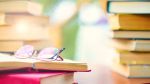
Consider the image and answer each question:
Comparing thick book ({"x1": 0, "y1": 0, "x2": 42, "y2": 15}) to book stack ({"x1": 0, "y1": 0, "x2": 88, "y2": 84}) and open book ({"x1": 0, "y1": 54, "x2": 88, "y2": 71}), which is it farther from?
open book ({"x1": 0, "y1": 54, "x2": 88, "y2": 71})

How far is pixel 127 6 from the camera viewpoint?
2.89ft

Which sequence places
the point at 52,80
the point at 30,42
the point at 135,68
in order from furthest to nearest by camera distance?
the point at 30,42 → the point at 135,68 → the point at 52,80

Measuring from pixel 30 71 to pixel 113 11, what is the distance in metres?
0.34

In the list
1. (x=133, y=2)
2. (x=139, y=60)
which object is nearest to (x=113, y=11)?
(x=133, y=2)

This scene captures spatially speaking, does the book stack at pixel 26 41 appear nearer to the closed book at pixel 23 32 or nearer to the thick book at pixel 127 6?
the closed book at pixel 23 32

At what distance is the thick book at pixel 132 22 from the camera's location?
2.90ft

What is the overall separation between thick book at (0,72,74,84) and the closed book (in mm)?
308

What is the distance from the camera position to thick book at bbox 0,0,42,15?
0.93 m

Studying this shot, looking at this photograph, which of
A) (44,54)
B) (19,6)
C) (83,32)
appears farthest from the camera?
(83,32)

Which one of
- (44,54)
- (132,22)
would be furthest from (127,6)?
(44,54)

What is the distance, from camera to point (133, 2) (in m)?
0.88

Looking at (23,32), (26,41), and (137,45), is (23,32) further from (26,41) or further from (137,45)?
(137,45)

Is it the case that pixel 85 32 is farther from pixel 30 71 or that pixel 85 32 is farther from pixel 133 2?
pixel 30 71

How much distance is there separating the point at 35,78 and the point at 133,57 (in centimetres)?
37
